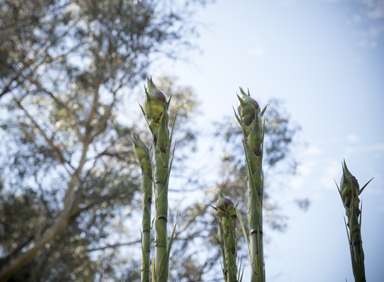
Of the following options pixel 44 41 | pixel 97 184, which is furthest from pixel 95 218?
pixel 44 41

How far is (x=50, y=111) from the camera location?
9242 millimetres

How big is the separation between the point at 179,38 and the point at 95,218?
18.2ft

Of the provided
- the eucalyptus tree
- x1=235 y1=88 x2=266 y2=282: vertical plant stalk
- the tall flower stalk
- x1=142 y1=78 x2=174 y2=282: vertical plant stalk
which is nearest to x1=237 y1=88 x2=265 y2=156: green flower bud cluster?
x1=235 y1=88 x2=266 y2=282: vertical plant stalk

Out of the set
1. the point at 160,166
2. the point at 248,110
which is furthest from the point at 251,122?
the point at 160,166

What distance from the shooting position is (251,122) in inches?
36.4

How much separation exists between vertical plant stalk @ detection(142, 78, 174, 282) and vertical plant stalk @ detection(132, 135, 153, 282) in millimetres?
262

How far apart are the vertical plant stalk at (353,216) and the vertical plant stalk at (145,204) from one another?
0.69m

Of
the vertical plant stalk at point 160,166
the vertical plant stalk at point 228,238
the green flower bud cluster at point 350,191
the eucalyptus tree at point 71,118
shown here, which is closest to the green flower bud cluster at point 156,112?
the vertical plant stalk at point 160,166

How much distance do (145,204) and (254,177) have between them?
1.74 ft

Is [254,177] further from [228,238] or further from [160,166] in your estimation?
[228,238]

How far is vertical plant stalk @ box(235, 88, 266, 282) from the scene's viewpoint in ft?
2.67

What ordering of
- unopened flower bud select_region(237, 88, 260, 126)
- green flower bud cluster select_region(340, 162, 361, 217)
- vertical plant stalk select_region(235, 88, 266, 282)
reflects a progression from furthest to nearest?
green flower bud cluster select_region(340, 162, 361, 217), unopened flower bud select_region(237, 88, 260, 126), vertical plant stalk select_region(235, 88, 266, 282)

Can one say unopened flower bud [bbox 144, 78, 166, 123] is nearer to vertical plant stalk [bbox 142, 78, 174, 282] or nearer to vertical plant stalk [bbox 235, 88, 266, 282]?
vertical plant stalk [bbox 142, 78, 174, 282]

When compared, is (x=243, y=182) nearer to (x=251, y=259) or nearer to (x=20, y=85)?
(x=20, y=85)
